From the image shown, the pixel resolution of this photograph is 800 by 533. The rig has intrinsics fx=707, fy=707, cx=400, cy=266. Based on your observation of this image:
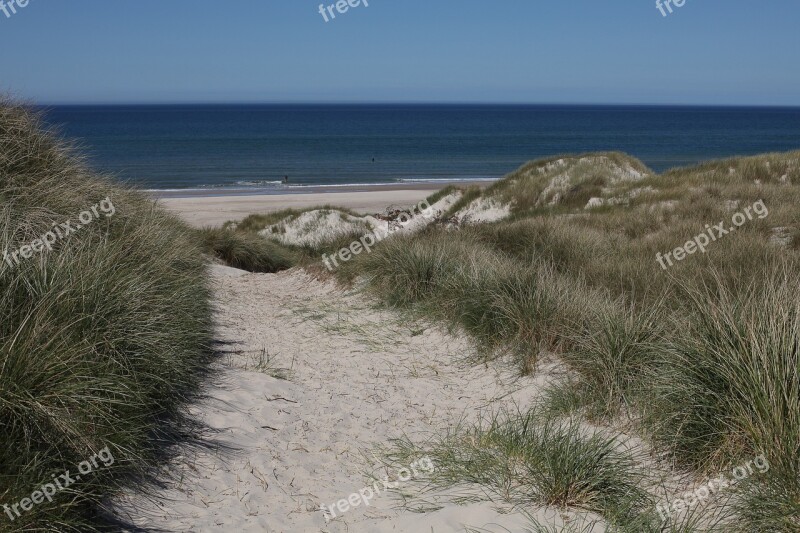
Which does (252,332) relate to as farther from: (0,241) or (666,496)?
(666,496)

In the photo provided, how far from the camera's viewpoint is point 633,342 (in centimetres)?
591

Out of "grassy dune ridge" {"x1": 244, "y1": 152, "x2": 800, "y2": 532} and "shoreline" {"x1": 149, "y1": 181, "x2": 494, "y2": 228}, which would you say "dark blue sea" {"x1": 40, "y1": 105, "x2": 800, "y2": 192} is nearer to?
"shoreline" {"x1": 149, "y1": 181, "x2": 494, "y2": 228}

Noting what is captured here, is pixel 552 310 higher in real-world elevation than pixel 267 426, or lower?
higher

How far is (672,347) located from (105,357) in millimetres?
4053

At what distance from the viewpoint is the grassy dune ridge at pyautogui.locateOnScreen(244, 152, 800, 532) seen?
4098 millimetres

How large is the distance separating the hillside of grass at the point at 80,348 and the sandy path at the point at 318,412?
1.08 ft

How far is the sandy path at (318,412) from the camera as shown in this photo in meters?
4.33

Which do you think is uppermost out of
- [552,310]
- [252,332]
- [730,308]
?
[730,308]

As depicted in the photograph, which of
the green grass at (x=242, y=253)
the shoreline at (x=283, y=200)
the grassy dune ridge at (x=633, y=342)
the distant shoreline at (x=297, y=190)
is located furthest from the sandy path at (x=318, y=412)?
the distant shoreline at (x=297, y=190)

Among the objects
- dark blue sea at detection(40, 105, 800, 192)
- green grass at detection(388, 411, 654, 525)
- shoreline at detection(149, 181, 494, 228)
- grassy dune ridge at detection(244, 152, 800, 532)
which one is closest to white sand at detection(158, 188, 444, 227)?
shoreline at detection(149, 181, 494, 228)

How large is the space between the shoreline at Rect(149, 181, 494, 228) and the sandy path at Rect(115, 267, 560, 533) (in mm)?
21190

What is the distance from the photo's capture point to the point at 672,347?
527 cm

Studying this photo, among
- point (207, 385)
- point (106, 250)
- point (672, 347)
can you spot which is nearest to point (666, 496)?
point (672, 347)

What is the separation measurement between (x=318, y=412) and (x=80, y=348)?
2346mm
